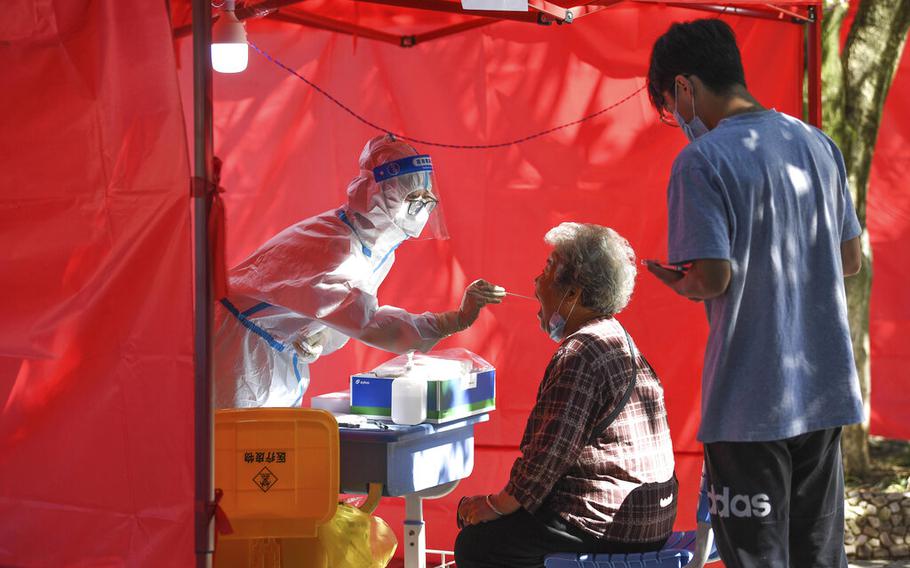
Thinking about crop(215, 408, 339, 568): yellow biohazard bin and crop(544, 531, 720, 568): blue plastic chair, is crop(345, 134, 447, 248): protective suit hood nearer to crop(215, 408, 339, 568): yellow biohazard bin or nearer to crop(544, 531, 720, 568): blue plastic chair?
crop(215, 408, 339, 568): yellow biohazard bin

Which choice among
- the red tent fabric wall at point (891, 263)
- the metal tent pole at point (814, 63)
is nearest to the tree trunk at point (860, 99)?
the red tent fabric wall at point (891, 263)

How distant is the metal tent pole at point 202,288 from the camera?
2.62m

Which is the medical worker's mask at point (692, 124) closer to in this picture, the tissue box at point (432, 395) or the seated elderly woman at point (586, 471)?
the seated elderly woman at point (586, 471)

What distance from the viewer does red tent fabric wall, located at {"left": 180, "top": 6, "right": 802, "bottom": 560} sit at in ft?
15.1

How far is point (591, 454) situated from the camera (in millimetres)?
2932

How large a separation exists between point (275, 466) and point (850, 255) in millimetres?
1517

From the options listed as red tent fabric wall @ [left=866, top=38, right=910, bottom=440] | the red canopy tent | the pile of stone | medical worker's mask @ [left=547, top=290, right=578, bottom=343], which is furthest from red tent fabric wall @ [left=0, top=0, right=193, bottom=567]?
red tent fabric wall @ [left=866, top=38, right=910, bottom=440]

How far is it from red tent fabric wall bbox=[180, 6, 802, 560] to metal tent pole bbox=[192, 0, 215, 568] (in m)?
1.99

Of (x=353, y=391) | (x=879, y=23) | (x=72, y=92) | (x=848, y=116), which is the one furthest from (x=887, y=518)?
(x=72, y=92)

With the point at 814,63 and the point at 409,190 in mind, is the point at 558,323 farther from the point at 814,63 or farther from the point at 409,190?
the point at 814,63

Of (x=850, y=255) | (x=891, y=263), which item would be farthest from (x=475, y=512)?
(x=891, y=263)

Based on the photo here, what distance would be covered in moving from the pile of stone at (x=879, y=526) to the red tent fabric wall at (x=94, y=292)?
331 cm

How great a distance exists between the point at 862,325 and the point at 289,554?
315cm

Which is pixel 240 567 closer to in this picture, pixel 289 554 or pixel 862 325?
pixel 289 554
